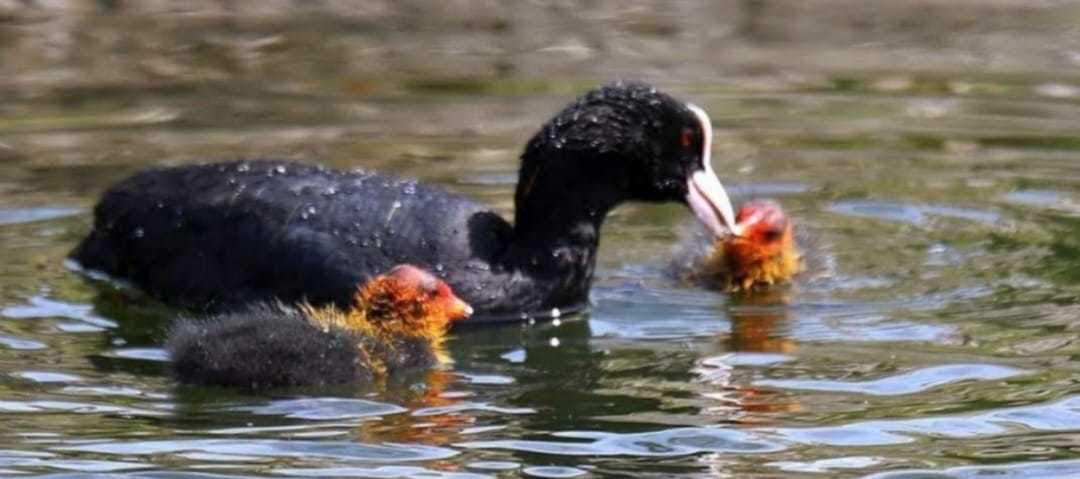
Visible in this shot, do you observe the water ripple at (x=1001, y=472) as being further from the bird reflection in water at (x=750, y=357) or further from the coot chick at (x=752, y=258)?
the coot chick at (x=752, y=258)

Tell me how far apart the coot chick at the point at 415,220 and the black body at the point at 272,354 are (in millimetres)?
657

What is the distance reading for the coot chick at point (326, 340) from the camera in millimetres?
7027

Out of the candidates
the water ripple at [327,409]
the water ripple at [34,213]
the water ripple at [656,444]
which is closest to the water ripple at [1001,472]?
the water ripple at [656,444]

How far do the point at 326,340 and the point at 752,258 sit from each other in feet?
6.57

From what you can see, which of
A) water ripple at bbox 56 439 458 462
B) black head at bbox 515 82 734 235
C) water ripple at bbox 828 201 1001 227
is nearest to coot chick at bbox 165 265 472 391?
water ripple at bbox 56 439 458 462

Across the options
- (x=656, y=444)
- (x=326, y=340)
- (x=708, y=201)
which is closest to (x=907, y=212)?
(x=708, y=201)

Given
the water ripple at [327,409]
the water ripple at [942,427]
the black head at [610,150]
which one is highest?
the black head at [610,150]

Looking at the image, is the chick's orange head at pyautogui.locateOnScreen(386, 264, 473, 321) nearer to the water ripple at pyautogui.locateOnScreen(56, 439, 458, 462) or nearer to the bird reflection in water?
the bird reflection in water

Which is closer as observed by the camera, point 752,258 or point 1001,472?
point 1001,472

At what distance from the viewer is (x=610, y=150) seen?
8.28 m

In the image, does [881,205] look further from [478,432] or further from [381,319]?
[478,432]

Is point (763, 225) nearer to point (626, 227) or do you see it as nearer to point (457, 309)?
point (626, 227)

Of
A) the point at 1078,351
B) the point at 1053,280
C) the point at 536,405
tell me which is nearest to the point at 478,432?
the point at 536,405

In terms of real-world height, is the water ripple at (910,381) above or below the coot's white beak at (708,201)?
below
